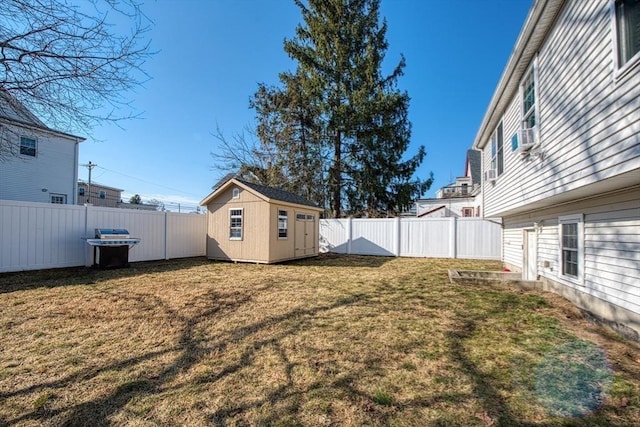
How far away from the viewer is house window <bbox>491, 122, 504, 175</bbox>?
27.2ft

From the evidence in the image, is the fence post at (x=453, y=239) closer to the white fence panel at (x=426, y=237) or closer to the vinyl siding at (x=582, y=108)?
the white fence panel at (x=426, y=237)

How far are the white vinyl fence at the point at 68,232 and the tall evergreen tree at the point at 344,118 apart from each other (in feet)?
25.5

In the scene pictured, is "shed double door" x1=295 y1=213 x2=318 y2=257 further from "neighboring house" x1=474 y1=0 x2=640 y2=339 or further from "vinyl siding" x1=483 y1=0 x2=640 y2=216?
"vinyl siding" x1=483 y1=0 x2=640 y2=216

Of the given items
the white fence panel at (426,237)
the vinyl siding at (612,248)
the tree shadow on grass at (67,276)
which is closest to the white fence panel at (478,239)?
the white fence panel at (426,237)

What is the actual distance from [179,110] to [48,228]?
5.49 metres

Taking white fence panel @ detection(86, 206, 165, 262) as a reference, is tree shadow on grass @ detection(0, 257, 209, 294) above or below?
below

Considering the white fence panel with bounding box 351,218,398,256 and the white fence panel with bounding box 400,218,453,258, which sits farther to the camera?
the white fence panel with bounding box 351,218,398,256

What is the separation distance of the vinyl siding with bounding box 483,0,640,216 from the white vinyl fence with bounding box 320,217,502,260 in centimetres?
674

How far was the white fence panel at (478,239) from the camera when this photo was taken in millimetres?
11844

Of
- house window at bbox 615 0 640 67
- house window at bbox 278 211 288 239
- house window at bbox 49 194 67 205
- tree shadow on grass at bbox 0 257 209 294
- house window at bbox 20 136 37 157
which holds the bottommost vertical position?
tree shadow on grass at bbox 0 257 209 294

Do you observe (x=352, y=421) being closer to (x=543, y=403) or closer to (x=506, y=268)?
(x=543, y=403)

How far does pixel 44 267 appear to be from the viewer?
840 centimetres

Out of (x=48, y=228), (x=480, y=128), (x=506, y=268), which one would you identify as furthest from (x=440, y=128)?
(x=48, y=228)

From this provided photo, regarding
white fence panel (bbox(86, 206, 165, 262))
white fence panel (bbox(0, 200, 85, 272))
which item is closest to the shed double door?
white fence panel (bbox(86, 206, 165, 262))
